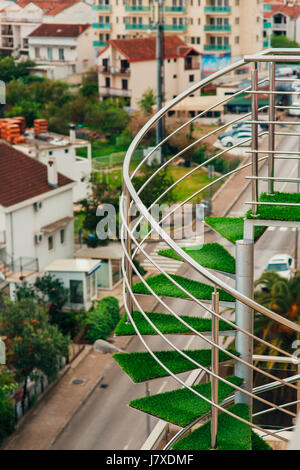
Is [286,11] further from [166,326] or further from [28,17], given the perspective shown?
[166,326]

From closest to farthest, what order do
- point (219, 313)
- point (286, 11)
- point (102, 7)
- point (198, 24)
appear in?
1. point (219, 313)
2. point (286, 11)
3. point (198, 24)
4. point (102, 7)

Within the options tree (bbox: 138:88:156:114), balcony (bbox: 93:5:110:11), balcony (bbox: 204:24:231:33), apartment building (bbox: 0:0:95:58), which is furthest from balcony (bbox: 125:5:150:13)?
tree (bbox: 138:88:156:114)

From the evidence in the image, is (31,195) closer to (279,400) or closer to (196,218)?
(196,218)

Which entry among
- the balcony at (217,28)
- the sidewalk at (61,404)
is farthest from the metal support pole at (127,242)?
the balcony at (217,28)

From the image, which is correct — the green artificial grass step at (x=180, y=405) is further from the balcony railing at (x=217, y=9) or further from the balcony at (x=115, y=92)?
the balcony at (x=115, y=92)

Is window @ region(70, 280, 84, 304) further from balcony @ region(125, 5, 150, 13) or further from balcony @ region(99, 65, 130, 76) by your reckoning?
balcony @ region(125, 5, 150, 13)

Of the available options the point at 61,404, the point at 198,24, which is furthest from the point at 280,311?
the point at 198,24
